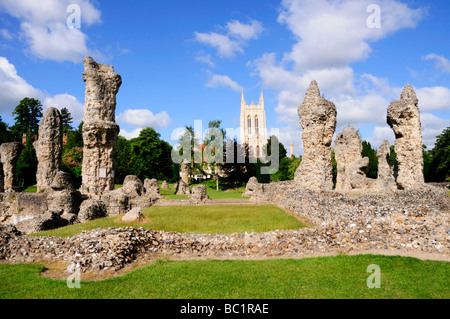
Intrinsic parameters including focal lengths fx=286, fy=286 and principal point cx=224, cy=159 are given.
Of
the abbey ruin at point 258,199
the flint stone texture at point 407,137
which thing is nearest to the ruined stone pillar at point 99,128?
the abbey ruin at point 258,199

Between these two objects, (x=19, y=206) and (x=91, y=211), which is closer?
(x=91, y=211)

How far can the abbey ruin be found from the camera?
8.12 metres

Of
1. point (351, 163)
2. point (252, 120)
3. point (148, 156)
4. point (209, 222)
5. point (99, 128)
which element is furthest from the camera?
point (252, 120)

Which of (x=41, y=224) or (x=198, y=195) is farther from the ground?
(x=198, y=195)

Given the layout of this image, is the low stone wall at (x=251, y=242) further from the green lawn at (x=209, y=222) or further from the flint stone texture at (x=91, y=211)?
the flint stone texture at (x=91, y=211)

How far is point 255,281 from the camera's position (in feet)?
20.0

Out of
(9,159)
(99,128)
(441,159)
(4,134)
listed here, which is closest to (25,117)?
(4,134)

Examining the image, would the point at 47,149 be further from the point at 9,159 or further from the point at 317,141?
the point at 317,141

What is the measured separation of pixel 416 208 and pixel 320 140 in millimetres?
6653

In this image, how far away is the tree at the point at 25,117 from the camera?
48250mm

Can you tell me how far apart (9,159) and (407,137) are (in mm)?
27856

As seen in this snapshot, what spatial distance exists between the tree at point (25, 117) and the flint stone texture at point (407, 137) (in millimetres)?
51767

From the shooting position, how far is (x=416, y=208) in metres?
9.69
